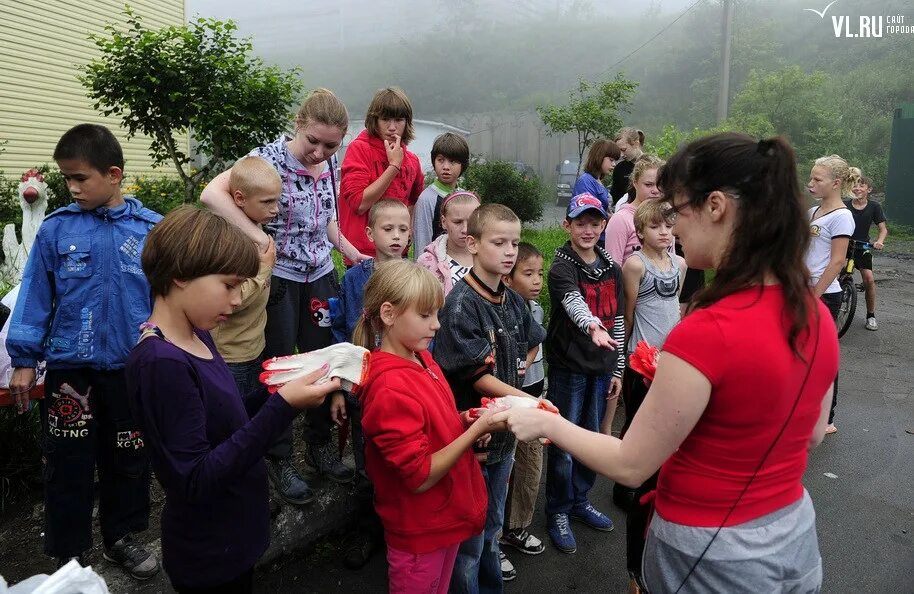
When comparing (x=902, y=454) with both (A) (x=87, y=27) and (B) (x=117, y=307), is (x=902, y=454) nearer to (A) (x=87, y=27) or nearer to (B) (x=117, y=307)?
(B) (x=117, y=307)

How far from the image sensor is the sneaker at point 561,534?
3564mm

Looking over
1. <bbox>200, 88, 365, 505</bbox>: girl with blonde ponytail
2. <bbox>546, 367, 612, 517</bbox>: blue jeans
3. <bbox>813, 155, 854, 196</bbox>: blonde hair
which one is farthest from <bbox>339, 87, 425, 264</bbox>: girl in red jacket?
<bbox>813, 155, 854, 196</bbox>: blonde hair

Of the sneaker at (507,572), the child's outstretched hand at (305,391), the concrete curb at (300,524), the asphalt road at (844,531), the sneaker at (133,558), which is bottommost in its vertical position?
the asphalt road at (844,531)

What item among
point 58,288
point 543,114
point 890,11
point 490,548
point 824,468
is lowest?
point 824,468

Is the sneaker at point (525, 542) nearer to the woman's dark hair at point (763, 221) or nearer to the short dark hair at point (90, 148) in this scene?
the woman's dark hair at point (763, 221)

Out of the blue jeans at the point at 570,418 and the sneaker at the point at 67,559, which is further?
the blue jeans at the point at 570,418

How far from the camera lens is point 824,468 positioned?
4.73m

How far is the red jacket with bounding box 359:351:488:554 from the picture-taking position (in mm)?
2127

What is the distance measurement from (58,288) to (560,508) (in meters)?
2.80

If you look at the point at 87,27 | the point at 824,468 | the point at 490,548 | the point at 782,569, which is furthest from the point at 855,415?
the point at 87,27

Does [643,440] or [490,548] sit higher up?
[643,440]

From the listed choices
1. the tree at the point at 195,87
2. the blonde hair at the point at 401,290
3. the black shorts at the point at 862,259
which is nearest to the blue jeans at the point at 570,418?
the blonde hair at the point at 401,290

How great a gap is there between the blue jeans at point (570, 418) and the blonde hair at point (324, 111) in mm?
1872

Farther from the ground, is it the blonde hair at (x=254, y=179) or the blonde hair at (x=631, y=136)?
the blonde hair at (x=631, y=136)
